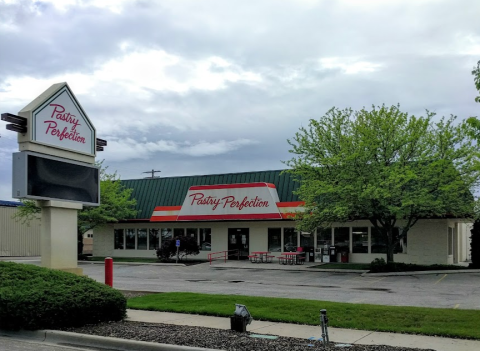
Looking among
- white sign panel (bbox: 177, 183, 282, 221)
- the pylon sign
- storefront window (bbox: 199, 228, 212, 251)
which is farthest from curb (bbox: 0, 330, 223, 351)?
storefront window (bbox: 199, 228, 212, 251)

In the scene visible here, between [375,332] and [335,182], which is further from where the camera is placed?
[335,182]

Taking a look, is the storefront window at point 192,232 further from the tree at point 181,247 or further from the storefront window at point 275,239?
the storefront window at point 275,239

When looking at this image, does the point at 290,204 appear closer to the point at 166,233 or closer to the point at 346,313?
the point at 166,233

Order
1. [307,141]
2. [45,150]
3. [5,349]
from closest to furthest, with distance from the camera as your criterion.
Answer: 1. [5,349]
2. [45,150]
3. [307,141]

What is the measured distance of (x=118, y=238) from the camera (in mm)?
42094

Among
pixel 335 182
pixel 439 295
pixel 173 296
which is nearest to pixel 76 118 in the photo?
pixel 173 296

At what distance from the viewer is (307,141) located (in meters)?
27.8

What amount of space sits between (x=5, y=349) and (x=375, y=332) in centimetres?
667

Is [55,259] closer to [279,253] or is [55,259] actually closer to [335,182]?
[335,182]

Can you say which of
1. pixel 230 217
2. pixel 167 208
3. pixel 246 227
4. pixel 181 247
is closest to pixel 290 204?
pixel 230 217

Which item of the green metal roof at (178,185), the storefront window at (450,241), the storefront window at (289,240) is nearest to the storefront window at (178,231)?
the green metal roof at (178,185)

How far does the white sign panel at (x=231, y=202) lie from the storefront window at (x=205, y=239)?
7.70ft

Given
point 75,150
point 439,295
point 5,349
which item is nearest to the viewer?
point 5,349

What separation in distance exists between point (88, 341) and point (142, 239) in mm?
31944
